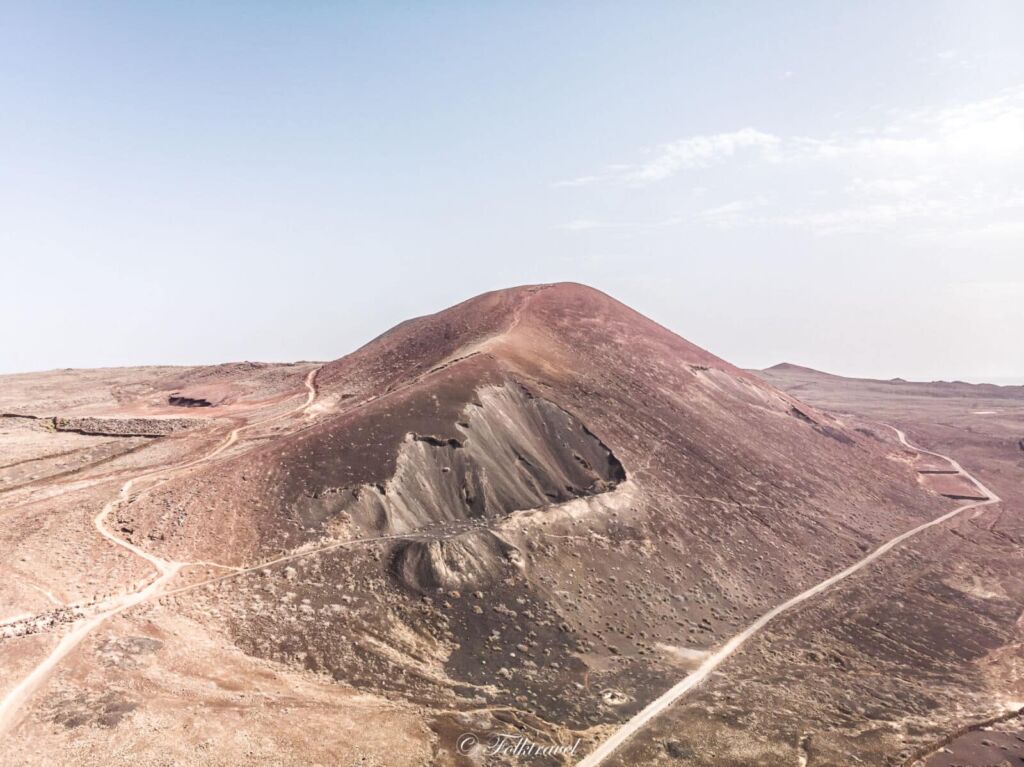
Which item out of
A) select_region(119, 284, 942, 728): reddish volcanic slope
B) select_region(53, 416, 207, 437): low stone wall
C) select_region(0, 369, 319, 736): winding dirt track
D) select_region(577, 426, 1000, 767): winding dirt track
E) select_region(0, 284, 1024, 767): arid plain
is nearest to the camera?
select_region(0, 369, 319, 736): winding dirt track

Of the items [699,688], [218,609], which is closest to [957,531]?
[699,688]

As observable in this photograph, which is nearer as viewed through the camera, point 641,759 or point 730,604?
point 641,759

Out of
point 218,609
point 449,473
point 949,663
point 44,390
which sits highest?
point 44,390

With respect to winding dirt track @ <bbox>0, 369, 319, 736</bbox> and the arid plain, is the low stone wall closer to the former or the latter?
the arid plain

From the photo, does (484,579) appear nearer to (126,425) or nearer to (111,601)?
(111,601)

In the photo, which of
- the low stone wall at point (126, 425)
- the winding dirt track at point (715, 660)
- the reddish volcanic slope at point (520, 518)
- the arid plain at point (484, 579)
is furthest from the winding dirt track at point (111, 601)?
the winding dirt track at point (715, 660)

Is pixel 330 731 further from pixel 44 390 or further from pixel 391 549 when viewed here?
pixel 44 390

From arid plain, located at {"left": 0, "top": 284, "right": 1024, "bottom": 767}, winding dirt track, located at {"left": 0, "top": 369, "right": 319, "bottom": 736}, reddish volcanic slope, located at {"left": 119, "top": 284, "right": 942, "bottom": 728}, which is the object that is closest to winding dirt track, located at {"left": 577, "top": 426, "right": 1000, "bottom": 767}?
arid plain, located at {"left": 0, "top": 284, "right": 1024, "bottom": 767}
